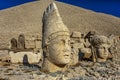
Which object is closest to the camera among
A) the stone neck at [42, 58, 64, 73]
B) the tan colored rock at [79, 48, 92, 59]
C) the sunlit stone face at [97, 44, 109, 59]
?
the stone neck at [42, 58, 64, 73]

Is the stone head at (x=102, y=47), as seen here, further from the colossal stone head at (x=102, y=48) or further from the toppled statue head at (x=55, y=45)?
the toppled statue head at (x=55, y=45)

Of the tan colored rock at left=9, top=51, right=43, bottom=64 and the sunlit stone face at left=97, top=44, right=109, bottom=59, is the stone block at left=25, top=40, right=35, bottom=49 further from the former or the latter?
the sunlit stone face at left=97, top=44, right=109, bottom=59

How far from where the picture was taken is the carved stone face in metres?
9.52

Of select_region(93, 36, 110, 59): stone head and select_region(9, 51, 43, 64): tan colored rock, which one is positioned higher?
select_region(93, 36, 110, 59): stone head

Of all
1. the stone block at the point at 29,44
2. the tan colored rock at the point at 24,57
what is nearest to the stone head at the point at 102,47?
the tan colored rock at the point at 24,57

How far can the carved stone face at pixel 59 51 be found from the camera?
31.2 ft

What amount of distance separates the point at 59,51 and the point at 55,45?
23cm

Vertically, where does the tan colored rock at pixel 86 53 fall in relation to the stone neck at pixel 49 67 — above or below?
above

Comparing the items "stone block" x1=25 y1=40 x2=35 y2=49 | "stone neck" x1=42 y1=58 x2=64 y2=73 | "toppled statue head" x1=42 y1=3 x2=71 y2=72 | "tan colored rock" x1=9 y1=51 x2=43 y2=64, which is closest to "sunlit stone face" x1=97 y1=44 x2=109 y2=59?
"tan colored rock" x1=9 y1=51 x2=43 y2=64

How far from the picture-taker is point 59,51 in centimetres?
955

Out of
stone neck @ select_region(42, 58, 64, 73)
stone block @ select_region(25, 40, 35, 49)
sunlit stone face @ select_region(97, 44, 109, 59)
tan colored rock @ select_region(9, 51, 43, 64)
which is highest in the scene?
stone block @ select_region(25, 40, 35, 49)

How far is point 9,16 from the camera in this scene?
135 feet

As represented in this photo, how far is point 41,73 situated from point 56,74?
0.49 metres

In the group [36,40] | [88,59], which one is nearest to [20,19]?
[36,40]
